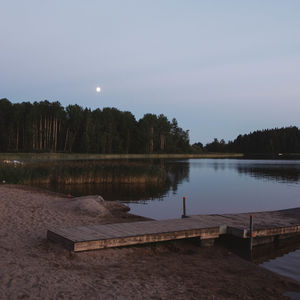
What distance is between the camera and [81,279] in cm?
647

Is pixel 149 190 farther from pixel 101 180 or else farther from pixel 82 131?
pixel 82 131

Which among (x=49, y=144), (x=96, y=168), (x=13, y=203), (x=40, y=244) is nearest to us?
(x=40, y=244)

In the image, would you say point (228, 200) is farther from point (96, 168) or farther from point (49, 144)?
point (49, 144)

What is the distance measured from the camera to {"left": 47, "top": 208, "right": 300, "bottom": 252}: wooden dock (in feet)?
27.6

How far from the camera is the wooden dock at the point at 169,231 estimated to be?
332 inches

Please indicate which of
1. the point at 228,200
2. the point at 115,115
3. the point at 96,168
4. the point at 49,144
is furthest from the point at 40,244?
the point at 115,115

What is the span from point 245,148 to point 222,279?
581ft

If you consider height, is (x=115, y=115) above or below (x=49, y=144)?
above

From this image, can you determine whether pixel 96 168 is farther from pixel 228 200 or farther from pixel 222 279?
pixel 222 279

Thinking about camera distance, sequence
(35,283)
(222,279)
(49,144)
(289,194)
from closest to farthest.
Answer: (35,283), (222,279), (289,194), (49,144)

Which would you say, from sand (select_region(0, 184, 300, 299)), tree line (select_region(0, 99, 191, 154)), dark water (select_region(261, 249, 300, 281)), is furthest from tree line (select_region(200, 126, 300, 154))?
sand (select_region(0, 184, 300, 299))

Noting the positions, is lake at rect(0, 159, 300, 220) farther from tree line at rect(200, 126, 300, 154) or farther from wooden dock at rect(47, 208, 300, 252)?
tree line at rect(200, 126, 300, 154)

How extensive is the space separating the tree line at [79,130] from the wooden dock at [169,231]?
6262 centimetres

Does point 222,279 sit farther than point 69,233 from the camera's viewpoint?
No
